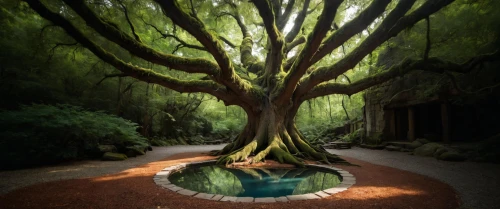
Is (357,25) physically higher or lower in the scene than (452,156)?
higher

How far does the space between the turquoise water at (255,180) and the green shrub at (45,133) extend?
3.30 meters

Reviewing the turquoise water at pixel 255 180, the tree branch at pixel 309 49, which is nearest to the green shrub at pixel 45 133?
the turquoise water at pixel 255 180

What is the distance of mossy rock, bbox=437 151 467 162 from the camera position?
23.5ft

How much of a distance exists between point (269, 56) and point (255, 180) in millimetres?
6313

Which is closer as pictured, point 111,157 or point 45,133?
point 45,133

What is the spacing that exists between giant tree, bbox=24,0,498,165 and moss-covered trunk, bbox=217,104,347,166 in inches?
1.3

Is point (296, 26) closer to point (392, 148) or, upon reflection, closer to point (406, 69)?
point (406, 69)

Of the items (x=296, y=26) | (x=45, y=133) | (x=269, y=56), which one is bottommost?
(x=45, y=133)

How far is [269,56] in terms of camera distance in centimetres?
1006

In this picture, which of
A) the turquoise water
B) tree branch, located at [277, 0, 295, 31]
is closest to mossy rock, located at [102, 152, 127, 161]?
the turquoise water

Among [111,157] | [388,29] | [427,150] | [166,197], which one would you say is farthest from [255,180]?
[427,150]

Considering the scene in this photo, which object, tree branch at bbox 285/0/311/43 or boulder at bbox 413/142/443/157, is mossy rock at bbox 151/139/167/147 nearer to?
tree branch at bbox 285/0/311/43

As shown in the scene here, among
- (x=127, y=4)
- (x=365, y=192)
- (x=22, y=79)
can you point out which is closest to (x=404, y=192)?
(x=365, y=192)

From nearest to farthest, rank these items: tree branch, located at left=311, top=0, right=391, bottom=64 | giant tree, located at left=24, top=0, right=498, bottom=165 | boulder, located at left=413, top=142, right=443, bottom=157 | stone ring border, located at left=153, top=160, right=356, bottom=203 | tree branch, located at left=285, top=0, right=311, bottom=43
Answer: stone ring border, located at left=153, top=160, right=356, bottom=203 → tree branch, located at left=311, top=0, right=391, bottom=64 → giant tree, located at left=24, top=0, right=498, bottom=165 → boulder, located at left=413, top=142, right=443, bottom=157 → tree branch, located at left=285, top=0, right=311, bottom=43
